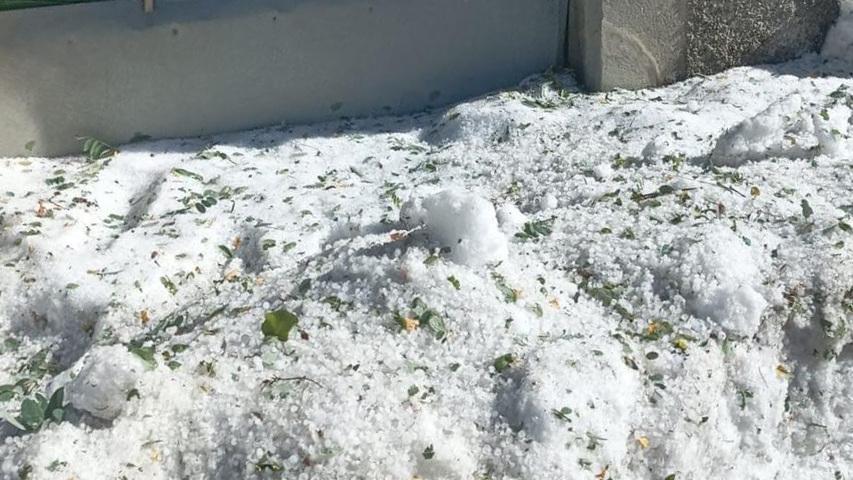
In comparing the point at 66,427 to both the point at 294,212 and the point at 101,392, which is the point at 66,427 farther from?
the point at 294,212

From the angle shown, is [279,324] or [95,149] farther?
[95,149]

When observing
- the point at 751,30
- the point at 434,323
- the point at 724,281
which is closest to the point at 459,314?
the point at 434,323

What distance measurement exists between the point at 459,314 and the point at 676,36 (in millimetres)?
2287

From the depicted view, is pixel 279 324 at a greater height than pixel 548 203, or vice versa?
pixel 279 324

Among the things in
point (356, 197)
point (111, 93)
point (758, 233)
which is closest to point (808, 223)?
point (758, 233)

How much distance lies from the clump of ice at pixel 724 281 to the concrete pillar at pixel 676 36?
5.22ft

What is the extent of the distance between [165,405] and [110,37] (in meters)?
2.10

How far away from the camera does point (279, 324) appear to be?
2650 mm

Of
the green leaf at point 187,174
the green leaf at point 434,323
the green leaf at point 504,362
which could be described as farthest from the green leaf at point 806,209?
the green leaf at point 187,174

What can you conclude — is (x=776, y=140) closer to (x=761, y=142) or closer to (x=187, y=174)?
(x=761, y=142)

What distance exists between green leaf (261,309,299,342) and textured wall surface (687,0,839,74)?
8.47ft

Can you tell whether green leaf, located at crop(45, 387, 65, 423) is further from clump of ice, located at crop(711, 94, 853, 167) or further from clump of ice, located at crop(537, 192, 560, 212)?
clump of ice, located at crop(711, 94, 853, 167)

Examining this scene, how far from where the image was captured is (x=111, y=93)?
13.6 ft

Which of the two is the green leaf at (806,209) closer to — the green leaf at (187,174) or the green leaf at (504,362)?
the green leaf at (504,362)
